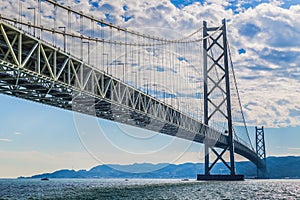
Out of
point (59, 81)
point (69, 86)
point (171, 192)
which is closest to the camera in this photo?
point (59, 81)

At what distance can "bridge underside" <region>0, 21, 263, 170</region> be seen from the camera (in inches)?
1096

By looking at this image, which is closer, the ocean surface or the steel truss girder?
the steel truss girder

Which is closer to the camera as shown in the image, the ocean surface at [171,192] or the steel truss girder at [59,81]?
the steel truss girder at [59,81]

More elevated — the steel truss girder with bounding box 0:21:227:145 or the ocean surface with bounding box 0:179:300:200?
the steel truss girder with bounding box 0:21:227:145

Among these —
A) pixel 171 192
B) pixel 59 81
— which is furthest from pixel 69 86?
pixel 171 192

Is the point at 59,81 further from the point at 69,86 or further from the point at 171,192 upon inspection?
the point at 171,192

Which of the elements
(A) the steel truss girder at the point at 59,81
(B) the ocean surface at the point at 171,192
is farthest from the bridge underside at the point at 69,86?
(B) the ocean surface at the point at 171,192

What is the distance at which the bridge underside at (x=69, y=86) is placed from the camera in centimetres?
2783

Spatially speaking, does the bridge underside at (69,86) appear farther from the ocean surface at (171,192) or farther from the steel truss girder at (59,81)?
the ocean surface at (171,192)

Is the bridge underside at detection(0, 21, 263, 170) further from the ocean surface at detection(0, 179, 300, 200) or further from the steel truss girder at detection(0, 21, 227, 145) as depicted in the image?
the ocean surface at detection(0, 179, 300, 200)

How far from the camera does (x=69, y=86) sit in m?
32.8

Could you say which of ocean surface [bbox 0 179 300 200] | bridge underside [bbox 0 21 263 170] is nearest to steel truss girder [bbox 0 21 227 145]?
bridge underside [bbox 0 21 263 170]

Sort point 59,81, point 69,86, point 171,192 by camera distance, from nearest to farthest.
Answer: point 59,81, point 69,86, point 171,192

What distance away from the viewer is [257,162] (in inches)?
4862
